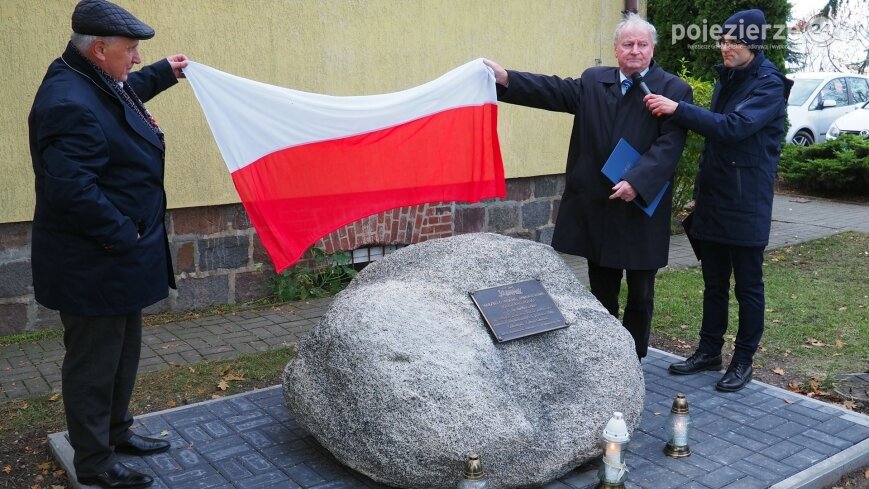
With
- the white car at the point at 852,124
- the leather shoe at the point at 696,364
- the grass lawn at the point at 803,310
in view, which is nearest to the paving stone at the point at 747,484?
the leather shoe at the point at 696,364

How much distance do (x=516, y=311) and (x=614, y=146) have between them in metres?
1.25

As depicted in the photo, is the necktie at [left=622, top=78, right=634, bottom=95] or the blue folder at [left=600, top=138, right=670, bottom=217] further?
the necktie at [left=622, top=78, right=634, bottom=95]

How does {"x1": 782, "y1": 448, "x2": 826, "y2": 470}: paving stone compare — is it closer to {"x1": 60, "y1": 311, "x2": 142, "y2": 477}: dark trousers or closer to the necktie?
the necktie

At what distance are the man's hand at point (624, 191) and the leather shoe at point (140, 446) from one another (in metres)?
2.68

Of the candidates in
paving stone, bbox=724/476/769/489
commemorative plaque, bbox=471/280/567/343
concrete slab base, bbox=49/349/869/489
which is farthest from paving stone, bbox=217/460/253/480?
paving stone, bbox=724/476/769/489

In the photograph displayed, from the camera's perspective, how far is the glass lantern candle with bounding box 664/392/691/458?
403 centimetres

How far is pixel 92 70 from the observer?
11.3ft

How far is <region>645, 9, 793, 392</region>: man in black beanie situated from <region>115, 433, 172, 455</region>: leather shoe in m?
3.14

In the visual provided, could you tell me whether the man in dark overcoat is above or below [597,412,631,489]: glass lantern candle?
above

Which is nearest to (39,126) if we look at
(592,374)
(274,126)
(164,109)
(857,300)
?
(274,126)

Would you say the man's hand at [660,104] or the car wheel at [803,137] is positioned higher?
the man's hand at [660,104]

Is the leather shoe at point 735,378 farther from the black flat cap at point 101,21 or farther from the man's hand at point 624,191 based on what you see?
the black flat cap at point 101,21

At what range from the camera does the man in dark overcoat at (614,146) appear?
14.9ft

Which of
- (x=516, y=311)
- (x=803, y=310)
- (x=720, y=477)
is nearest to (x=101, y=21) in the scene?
(x=516, y=311)
